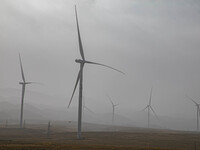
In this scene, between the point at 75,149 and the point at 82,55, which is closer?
the point at 75,149

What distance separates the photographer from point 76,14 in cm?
6388

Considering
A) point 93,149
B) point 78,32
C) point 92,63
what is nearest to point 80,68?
point 92,63

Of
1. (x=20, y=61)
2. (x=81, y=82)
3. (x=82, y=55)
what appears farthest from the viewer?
(x=20, y=61)

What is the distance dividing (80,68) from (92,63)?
10.6 ft

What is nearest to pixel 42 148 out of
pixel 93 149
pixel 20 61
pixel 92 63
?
pixel 93 149

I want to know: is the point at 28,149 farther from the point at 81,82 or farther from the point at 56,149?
the point at 81,82

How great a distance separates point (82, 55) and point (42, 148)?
36.1 m

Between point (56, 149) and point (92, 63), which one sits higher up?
point (92, 63)

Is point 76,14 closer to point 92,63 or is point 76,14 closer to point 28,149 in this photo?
point 92,63

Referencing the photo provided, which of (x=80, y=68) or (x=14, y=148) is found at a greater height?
(x=80, y=68)

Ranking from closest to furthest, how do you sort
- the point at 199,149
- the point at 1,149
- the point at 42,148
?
1. the point at 1,149
2. the point at 42,148
3. the point at 199,149

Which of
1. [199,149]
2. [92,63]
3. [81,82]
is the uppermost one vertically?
[92,63]

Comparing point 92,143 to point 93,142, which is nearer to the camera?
point 92,143

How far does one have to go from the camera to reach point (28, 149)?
33.6 meters
